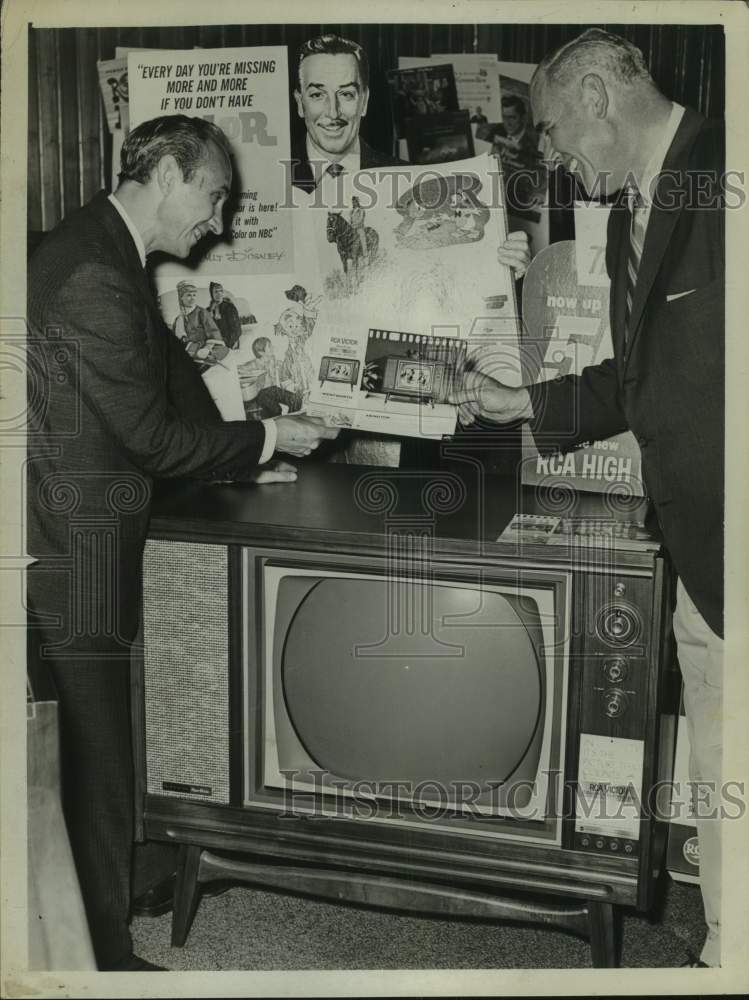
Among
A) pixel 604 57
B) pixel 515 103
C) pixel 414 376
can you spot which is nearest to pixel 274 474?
pixel 414 376

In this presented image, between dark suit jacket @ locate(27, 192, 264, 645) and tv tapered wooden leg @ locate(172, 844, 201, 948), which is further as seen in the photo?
tv tapered wooden leg @ locate(172, 844, 201, 948)

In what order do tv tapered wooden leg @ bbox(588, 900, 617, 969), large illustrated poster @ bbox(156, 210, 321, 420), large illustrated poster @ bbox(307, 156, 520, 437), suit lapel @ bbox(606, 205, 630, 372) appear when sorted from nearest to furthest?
1. tv tapered wooden leg @ bbox(588, 900, 617, 969)
2. suit lapel @ bbox(606, 205, 630, 372)
3. large illustrated poster @ bbox(307, 156, 520, 437)
4. large illustrated poster @ bbox(156, 210, 321, 420)

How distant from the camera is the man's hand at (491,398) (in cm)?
199

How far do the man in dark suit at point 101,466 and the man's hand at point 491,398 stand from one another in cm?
46

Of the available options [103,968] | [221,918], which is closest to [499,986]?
[221,918]

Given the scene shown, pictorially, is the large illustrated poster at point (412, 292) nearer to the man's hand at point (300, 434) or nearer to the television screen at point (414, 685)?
the man's hand at point (300, 434)

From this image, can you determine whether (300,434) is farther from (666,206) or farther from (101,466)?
(666,206)

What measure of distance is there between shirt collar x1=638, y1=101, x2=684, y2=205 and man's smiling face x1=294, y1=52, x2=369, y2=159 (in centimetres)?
55

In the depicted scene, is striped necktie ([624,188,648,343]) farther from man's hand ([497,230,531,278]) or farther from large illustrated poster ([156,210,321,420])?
large illustrated poster ([156,210,321,420])

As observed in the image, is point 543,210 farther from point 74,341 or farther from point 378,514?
point 74,341

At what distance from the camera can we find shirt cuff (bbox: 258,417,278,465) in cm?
197

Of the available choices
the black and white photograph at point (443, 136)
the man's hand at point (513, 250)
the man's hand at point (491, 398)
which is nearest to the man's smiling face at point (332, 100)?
the black and white photograph at point (443, 136)

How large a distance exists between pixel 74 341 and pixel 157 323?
173 millimetres

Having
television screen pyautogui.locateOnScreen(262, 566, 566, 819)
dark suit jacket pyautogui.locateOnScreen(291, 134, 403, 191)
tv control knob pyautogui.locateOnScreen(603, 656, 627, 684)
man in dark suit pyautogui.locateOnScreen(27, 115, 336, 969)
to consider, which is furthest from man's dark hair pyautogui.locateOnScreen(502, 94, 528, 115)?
tv control knob pyautogui.locateOnScreen(603, 656, 627, 684)
